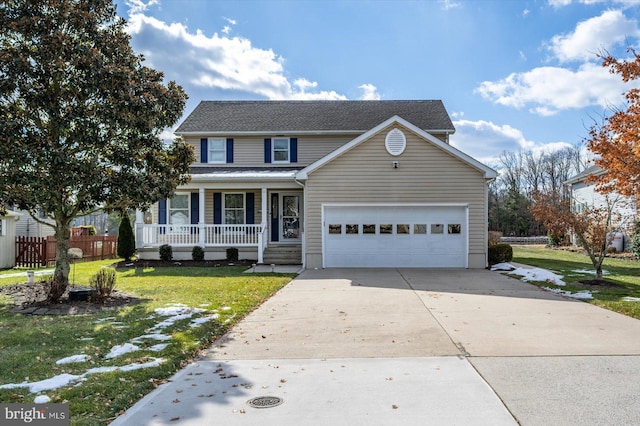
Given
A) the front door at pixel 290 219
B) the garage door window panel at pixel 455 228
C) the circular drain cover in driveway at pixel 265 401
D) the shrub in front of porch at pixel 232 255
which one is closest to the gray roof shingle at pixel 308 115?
the front door at pixel 290 219

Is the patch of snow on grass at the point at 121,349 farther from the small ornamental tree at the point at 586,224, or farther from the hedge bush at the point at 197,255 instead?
the hedge bush at the point at 197,255

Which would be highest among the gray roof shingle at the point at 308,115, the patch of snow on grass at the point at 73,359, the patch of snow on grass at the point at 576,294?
the gray roof shingle at the point at 308,115

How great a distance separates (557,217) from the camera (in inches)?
501

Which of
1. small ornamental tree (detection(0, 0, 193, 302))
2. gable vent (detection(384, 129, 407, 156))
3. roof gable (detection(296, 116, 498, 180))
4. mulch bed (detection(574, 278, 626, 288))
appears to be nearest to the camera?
small ornamental tree (detection(0, 0, 193, 302))

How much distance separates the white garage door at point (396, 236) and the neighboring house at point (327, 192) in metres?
0.04

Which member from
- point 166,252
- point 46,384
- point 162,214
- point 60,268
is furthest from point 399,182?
point 46,384

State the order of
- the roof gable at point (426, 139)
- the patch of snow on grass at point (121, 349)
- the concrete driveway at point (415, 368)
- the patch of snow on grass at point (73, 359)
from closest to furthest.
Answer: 1. the concrete driveway at point (415, 368)
2. the patch of snow on grass at point (73, 359)
3. the patch of snow on grass at point (121, 349)
4. the roof gable at point (426, 139)

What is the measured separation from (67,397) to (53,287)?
5.78 metres

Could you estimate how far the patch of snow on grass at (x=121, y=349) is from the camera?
5699mm

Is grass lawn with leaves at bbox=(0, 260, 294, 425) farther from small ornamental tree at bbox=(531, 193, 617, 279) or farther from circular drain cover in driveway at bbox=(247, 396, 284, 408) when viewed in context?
small ornamental tree at bbox=(531, 193, 617, 279)

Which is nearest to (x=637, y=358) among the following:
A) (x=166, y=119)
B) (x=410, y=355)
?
(x=410, y=355)

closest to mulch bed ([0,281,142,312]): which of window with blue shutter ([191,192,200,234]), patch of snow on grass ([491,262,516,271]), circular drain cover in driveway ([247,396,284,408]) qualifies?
circular drain cover in driveway ([247,396,284,408])

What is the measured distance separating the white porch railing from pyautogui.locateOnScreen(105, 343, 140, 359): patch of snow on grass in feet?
39.7

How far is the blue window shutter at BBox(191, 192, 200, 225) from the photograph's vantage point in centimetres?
1938
